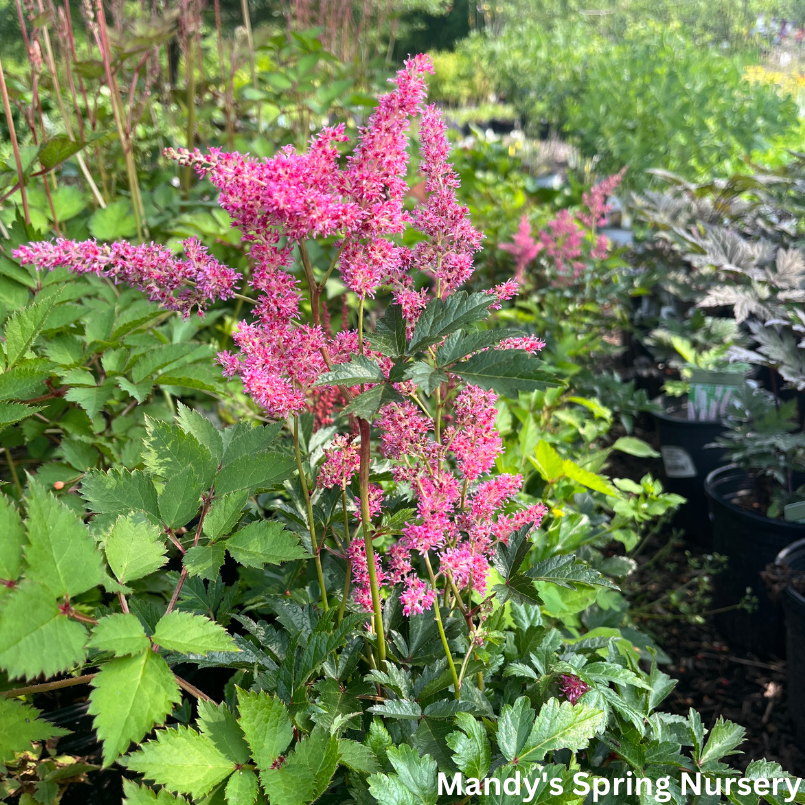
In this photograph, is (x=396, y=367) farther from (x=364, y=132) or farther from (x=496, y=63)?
(x=496, y=63)

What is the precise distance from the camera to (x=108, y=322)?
139 cm

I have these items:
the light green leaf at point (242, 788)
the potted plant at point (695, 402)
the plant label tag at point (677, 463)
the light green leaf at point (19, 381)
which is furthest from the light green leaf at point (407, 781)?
the plant label tag at point (677, 463)

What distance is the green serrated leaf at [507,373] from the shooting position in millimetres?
771

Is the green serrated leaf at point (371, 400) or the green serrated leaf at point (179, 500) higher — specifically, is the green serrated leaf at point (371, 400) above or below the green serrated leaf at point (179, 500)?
above

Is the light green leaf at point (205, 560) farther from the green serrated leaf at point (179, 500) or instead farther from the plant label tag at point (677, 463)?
the plant label tag at point (677, 463)

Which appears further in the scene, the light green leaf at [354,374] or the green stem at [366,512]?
the green stem at [366,512]

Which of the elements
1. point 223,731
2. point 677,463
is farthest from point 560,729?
point 677,463

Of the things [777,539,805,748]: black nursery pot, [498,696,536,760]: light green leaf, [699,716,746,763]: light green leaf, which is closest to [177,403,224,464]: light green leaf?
[498,696,536,760]: light green leaf

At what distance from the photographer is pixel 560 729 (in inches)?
35.5

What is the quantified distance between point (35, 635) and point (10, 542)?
12 centimetres

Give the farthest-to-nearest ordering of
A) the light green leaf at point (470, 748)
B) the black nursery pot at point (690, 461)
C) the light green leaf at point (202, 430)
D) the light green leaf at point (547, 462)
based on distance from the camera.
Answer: the black nursery pot at point (690, 461), the light green leaf at point (547, 462), the light green leaf at point (202, 430), the light green leaf at point (470, 748)

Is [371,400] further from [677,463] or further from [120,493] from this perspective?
[677,463]

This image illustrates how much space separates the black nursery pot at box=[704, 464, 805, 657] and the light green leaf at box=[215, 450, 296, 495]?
6.63ft

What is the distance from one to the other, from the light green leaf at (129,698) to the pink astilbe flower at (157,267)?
432mm
